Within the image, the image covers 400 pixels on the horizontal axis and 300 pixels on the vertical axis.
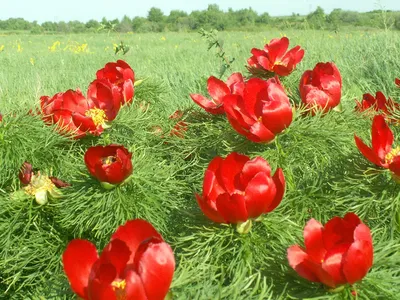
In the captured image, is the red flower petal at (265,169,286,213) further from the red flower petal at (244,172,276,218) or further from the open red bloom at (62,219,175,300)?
the open red bloom at (62,219,175,300)

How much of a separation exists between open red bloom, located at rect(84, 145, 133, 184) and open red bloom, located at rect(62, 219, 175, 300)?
1.42ft

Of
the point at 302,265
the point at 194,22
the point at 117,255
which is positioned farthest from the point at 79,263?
the point at 194,22

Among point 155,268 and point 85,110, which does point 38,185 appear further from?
point 155,268

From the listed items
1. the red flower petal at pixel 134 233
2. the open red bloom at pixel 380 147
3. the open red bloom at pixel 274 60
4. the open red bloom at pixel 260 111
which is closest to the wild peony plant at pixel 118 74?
the open red bloom at pixel 274 60

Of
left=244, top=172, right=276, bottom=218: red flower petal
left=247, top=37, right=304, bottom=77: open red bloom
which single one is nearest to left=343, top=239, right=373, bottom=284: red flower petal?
left=244, top=172, right=276, bottom=218: red flower petal

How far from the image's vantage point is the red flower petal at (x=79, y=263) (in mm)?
729

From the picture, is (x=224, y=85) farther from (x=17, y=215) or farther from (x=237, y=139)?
(x=17, y=215)

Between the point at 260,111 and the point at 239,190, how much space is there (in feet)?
0.91

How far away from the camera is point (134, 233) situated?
0.76 m

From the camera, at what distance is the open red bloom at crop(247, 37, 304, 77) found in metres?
1.68

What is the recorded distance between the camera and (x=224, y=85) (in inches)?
58.2

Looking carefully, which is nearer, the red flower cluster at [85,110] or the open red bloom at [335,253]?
the open red bloom at [335,253]

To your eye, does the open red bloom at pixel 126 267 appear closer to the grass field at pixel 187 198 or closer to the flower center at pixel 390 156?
the grass field at pixel 187 198

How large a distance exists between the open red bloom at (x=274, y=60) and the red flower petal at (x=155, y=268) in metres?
1.08
